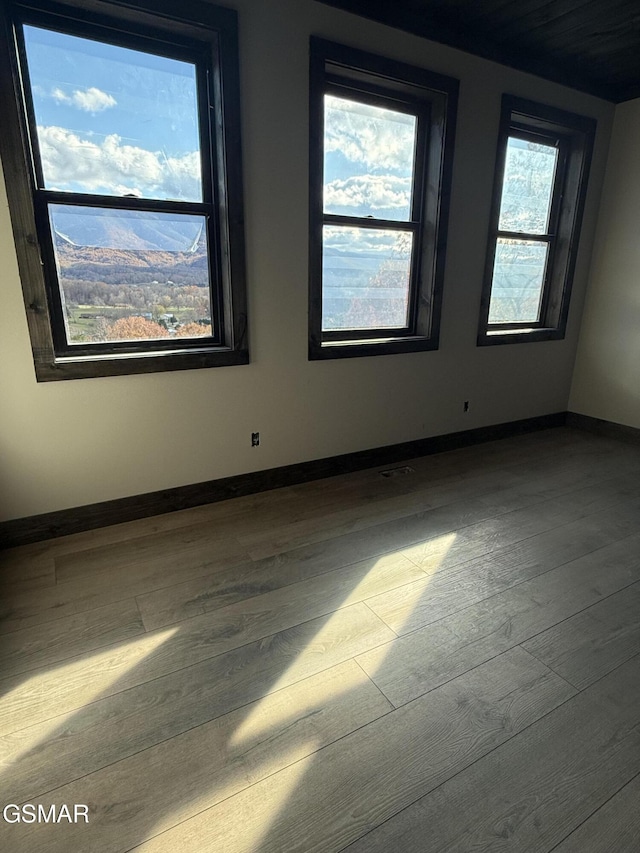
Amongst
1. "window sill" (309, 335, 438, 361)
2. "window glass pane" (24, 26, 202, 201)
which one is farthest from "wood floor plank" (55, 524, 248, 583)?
"window glass pane" (24, 26, 202, 201)

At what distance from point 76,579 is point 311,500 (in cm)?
133

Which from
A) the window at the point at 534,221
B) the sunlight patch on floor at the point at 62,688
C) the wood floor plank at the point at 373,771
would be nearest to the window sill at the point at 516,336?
the window at the point at 534,221

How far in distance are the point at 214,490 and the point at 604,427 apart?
353 cm

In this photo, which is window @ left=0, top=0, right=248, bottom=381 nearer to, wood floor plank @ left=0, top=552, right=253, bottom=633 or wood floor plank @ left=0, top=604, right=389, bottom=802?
wood floor plank @ left=0, top=552, right=253, bottom=633

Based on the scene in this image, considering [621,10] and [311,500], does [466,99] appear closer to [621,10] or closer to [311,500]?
[621,10]

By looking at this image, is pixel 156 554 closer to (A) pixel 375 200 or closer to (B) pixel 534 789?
(B) pixel 534 789

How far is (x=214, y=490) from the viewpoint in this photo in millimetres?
2854

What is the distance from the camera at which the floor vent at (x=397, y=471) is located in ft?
→ 10.9

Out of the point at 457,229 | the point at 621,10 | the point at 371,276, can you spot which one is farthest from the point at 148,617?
the point at 621,10

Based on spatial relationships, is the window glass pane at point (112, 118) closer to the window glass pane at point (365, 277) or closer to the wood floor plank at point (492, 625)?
the window glass pane at point (365, 277)

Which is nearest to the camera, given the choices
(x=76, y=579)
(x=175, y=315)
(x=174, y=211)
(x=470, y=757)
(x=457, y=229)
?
(x=470, y=757)

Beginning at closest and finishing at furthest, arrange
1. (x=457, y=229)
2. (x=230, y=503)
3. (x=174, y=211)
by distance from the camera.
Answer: (x=174, y=211) → (x=230, y=503) → (x=457, y=229)

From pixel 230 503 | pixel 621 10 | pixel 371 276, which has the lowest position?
pixel 230 503

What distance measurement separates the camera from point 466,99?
314 centimetres
